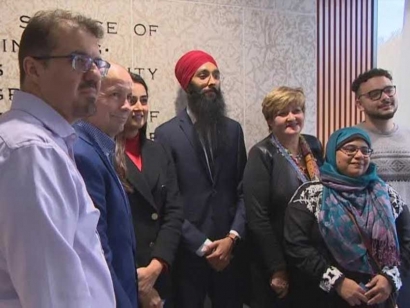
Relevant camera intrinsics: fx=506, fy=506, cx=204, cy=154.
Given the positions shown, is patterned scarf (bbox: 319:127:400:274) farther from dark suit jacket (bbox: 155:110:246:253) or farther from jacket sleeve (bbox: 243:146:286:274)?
dark suit jacket (bbox: 155:110:246:253)

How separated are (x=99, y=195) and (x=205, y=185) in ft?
3.49

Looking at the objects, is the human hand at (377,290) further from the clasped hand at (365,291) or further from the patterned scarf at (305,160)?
the patterned scarf at (305,160)

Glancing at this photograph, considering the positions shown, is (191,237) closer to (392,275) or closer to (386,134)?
(392,275)

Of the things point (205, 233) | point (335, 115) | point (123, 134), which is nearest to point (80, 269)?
point (123, 134)

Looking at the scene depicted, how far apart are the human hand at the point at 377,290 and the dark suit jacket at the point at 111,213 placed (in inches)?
43.4

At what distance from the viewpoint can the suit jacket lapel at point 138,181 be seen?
1.97 m

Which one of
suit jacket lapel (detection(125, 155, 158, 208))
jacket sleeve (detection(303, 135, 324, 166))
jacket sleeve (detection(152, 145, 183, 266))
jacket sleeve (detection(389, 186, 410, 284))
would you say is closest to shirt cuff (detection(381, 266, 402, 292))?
jacket sleeve (detection(389, 186, 410, 284))

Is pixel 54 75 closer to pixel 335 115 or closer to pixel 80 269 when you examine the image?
pixel 80 269

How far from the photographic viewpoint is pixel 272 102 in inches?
96.7

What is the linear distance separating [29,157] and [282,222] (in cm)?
159

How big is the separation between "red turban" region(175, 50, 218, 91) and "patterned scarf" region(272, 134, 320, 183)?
1.63 ft

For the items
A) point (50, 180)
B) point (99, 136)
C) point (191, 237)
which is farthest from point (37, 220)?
point (191, 237)

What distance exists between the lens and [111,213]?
1.39 meters

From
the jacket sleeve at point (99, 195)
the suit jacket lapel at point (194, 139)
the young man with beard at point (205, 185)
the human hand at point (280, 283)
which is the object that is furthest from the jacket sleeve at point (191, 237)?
the jacket sleeve at point (99, 195)
